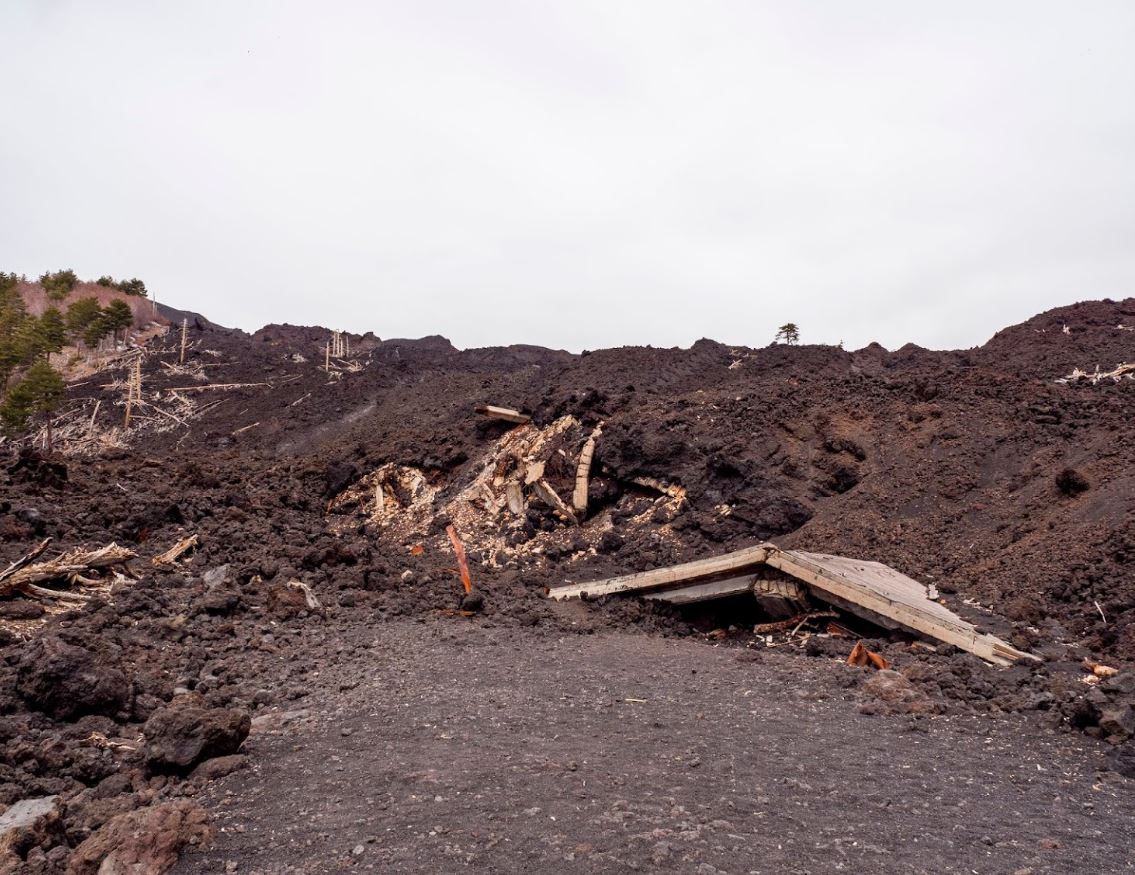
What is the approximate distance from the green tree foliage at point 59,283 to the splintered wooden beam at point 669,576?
56381mm

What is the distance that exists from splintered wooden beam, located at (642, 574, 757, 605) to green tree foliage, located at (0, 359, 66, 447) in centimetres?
2380

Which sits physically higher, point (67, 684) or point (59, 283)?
point (59, 283)

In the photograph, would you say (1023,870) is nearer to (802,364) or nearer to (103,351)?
(802,364)

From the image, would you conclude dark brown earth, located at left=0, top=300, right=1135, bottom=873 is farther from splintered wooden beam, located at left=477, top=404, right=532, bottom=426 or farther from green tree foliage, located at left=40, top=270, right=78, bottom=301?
green tree foliage, located at left=40, top=270, right=78, bottom=301

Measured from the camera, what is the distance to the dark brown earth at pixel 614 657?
11.3 feet

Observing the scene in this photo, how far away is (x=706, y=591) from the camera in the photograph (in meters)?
8.59

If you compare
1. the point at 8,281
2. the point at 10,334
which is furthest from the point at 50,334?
the point at 8,281

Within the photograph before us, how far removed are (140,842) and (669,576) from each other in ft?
21.1

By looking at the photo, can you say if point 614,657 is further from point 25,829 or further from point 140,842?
point 25,829

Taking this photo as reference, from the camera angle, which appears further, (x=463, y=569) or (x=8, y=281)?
(x=8, y=281)

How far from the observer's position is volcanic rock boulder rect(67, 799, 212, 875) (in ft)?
9.87

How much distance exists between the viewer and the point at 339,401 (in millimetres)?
30641

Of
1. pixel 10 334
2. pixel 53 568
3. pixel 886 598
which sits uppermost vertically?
pixel 10 334

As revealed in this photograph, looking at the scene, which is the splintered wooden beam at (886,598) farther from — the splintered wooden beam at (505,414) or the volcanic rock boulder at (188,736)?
the splintered wooden beam at (505,414)
